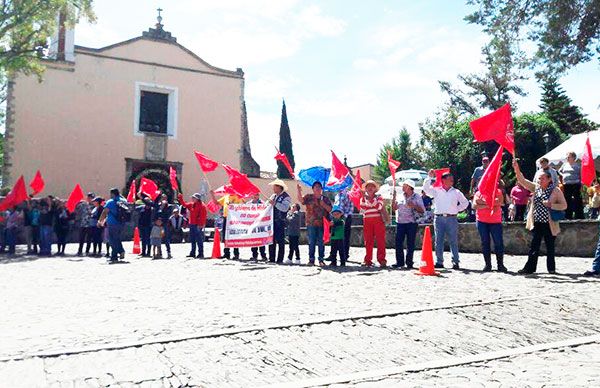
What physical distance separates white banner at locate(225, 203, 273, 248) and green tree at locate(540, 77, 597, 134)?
35.0 meters

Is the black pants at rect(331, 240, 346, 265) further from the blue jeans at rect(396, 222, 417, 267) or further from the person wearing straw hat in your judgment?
the person wearing straw hat

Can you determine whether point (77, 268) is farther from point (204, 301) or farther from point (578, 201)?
point (578, 201)

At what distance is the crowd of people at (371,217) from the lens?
28.8 ft

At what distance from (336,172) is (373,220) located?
8.58 feet

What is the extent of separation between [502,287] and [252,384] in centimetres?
459

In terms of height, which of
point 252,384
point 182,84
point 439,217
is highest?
point 182,84

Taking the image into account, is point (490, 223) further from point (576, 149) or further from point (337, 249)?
point (576, 149)

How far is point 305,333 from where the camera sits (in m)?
4.90

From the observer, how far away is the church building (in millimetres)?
28047

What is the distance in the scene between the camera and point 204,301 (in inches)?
253

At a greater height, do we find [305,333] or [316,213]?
[316,213]

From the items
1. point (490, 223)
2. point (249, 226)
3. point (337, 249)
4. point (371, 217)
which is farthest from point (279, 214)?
point (490, 223)

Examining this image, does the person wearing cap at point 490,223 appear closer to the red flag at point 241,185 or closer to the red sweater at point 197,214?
the red flag at point 241,185

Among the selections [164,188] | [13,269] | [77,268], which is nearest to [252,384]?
[77,268]
